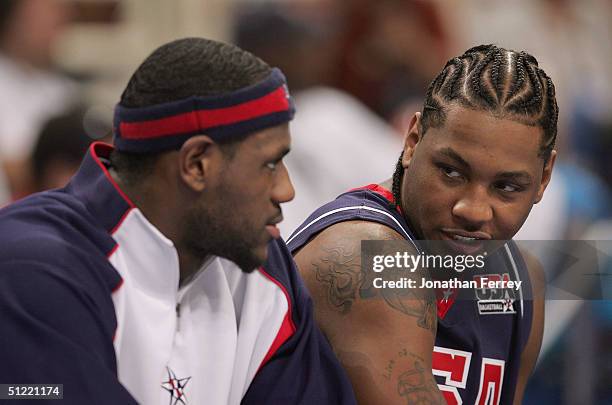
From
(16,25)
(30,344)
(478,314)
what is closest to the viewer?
(30,344)

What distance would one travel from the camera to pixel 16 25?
213 inches

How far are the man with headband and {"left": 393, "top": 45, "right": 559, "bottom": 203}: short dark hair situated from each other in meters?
0.45

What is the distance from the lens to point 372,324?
2.55m

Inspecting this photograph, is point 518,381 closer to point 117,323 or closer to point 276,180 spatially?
point 276,180

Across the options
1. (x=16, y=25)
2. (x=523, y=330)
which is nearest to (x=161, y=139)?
(x=523, y=330)

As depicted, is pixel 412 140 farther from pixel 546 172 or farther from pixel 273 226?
pixel 273 226

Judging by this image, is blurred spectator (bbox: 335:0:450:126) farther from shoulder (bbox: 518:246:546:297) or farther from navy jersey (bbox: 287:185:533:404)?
navy jersey (bbox: 287:185:533:404)

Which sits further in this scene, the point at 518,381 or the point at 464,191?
the point at 518,381

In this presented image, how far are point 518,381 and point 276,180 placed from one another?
1.00 meters

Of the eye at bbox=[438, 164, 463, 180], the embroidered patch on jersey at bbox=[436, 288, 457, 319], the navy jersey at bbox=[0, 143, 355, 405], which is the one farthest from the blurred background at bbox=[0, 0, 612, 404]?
the navy jersey at bbox=[0, 143, 355, 405]

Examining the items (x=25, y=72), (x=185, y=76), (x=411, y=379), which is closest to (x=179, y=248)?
(x=185, y=76)

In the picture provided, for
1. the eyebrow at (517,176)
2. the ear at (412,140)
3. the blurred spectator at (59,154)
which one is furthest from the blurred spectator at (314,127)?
the eyebrow at (517,176)

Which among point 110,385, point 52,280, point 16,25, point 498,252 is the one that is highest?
point 16,25

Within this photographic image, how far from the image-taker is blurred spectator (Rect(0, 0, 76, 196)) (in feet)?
17.5
